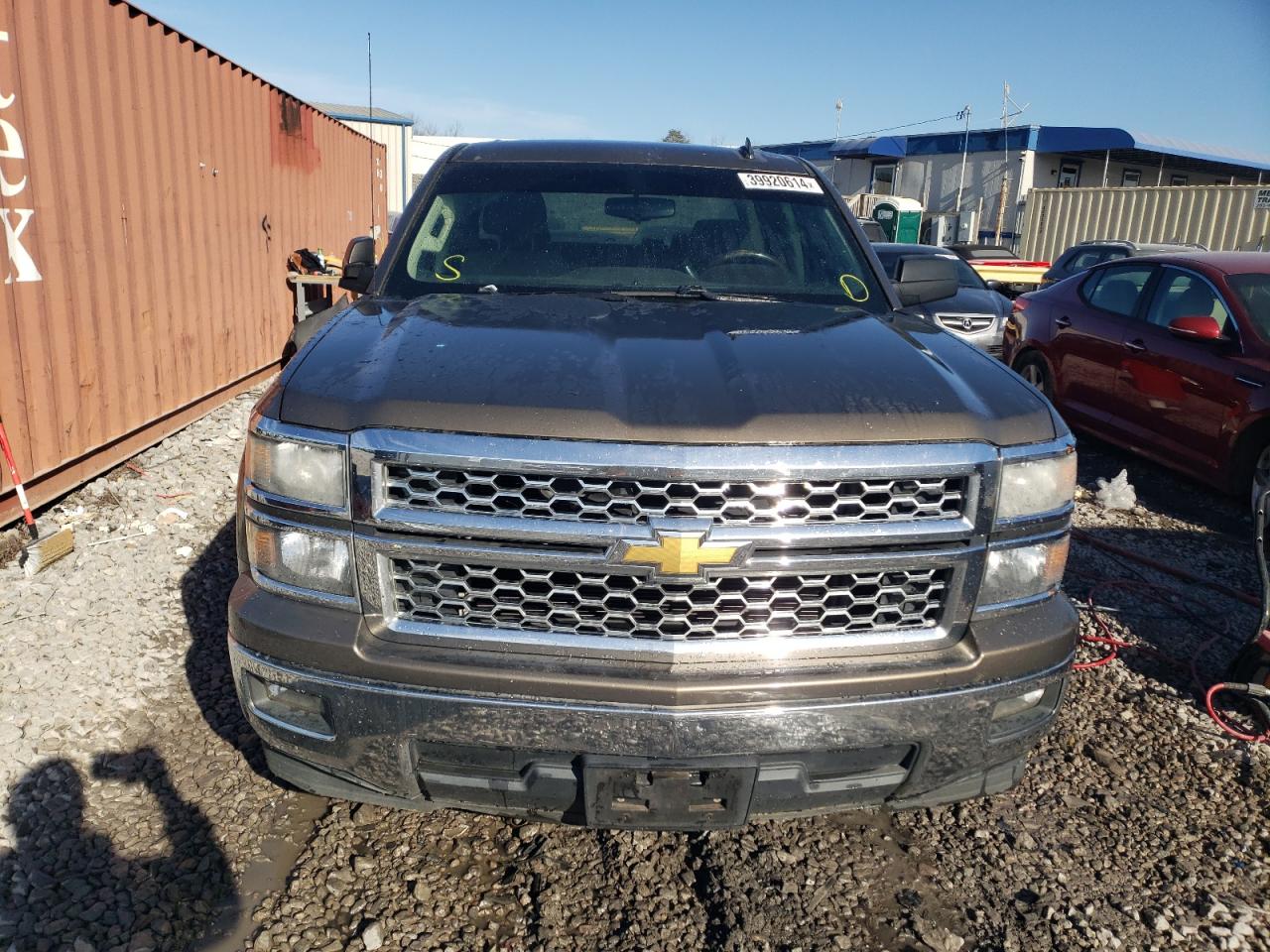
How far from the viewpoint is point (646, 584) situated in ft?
6.98

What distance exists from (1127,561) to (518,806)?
14.1ft

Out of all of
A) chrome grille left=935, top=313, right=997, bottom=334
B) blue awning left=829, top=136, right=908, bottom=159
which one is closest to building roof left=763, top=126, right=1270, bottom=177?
blue awning left=829, top=136, right=908, bottom=159

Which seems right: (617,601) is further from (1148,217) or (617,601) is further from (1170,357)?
(1148,217)

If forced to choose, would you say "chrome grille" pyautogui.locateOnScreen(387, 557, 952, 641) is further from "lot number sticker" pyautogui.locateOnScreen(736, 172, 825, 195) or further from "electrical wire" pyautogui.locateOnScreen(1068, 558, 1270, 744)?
"electrical wire" pyautogui.locateOnScreen(1068, 558, 1270, 744)

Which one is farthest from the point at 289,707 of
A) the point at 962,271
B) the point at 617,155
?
the point at 962,271

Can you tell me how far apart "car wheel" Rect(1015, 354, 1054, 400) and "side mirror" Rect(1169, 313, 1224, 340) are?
1637mm

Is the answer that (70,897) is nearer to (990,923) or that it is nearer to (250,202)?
(990,923)

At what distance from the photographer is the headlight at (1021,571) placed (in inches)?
90.2

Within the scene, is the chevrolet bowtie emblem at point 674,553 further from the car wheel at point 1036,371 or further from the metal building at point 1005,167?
the metal building at point 1005,167

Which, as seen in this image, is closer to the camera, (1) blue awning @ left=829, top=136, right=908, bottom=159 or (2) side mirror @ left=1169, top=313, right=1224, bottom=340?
(2) side mirror @ left=1169, top=313, right=1224, bottom=340

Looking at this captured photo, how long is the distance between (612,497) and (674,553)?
0.18 m

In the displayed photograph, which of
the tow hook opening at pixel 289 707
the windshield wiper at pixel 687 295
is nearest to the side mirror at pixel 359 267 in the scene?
the windshield wiper at pixel 687 295

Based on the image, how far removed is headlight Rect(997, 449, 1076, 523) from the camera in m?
2.26

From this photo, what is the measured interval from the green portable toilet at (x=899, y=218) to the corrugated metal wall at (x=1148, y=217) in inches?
199
